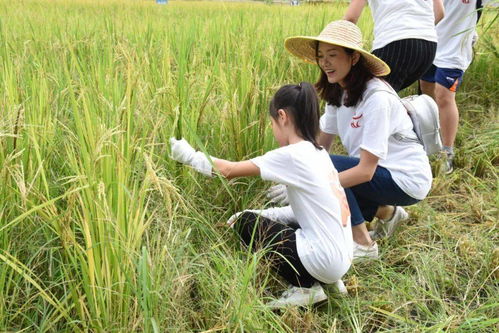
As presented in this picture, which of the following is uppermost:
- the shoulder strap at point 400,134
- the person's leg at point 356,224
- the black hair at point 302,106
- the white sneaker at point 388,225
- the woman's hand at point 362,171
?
the black hair at point 302,106

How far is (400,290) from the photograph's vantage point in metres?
1.56

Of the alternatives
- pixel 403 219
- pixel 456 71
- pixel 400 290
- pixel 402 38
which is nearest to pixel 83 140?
pixel 400 290

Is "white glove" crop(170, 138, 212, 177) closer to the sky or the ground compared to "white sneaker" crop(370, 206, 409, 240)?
closer to the sky

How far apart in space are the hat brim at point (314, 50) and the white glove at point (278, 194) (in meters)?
0.57

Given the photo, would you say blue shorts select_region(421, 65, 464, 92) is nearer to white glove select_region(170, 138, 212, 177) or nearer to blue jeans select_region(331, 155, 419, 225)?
blue jeans select_region(331, 155, 419, 225)

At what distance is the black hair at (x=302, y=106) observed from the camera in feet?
4.94

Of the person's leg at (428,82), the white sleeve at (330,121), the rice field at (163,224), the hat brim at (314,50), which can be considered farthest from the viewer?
the person's leg at (428,82)

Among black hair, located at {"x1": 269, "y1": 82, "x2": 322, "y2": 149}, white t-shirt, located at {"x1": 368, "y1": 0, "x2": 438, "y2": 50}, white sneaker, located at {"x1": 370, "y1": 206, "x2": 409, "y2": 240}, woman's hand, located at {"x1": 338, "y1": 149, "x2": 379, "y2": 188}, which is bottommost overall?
white sneaker, located at {"x1": 370, "y1": 206, "x2": 409, "y2": 240}

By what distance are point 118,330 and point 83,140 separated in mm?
446

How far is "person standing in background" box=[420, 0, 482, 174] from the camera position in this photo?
8.93 feet

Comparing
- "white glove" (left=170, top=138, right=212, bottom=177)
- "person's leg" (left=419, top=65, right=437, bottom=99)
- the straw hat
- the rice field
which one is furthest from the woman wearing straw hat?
"person's leg" (left=419, top=65, right=437, bottom=99)

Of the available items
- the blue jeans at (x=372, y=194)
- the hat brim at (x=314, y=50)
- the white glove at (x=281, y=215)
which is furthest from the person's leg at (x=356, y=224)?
the hat brim at (x=314, y=50)

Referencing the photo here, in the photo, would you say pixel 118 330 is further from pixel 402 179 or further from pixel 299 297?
pixel 402 179

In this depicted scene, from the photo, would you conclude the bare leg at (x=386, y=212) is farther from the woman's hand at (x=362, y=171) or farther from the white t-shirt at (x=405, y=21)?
the white t-shirt at (x=405, y=21)
